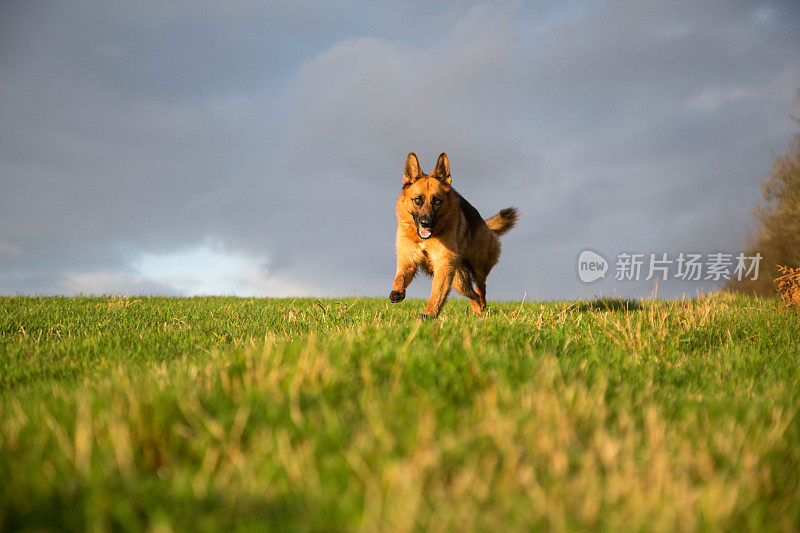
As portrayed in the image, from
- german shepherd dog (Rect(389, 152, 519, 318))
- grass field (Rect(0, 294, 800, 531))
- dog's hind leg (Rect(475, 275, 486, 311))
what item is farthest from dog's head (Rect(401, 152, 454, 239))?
grass field (Rect(0, 294, 800, 531))

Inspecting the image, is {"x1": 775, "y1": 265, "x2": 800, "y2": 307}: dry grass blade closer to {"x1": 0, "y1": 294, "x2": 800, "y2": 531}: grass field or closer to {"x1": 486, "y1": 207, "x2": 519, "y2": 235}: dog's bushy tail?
{"x1": 486, "y1": 207, "x2": 519, "y2": 235}: dog's bushy tail

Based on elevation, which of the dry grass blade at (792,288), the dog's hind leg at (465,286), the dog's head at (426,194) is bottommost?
the dog's hind leg at (465,286)

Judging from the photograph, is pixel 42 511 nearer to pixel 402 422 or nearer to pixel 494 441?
pixel 402 422

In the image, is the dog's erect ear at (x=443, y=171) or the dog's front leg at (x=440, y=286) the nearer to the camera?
the dog's front leg at (x=440, y=286)

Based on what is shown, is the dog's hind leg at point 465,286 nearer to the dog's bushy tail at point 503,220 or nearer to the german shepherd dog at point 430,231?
the german shepherd dog at point 430,231

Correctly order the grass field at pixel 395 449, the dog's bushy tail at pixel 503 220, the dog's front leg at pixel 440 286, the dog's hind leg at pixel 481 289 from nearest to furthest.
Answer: the grass field at pixel 395 449
the dog's front leg at pixel 440 286
the dog's hind leg at pixel 481 289
the dog's bushy tail at pixel 503 220

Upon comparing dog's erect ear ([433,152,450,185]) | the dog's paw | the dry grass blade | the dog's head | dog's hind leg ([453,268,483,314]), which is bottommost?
the dog's paw

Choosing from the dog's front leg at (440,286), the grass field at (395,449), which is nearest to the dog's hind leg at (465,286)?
the dog's front leg at (440,286)

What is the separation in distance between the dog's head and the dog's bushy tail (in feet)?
9.98

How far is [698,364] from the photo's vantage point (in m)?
4.53

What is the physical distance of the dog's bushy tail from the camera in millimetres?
10202

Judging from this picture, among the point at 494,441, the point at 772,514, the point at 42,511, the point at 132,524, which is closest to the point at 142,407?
the point at 42,511

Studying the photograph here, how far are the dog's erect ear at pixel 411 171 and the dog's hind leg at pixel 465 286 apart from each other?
1.81 meters

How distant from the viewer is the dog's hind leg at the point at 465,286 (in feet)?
27.7
